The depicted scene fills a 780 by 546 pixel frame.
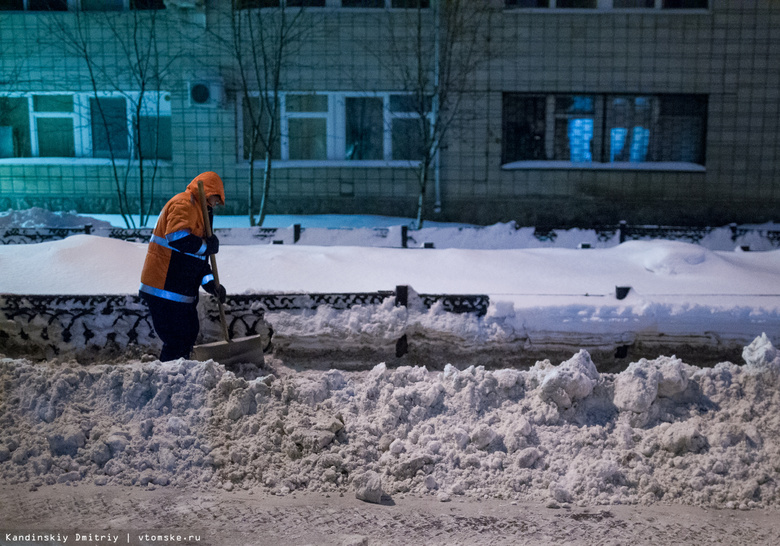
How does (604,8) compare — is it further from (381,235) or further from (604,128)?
(381,235)

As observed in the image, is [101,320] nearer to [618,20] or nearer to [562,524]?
[562,524]

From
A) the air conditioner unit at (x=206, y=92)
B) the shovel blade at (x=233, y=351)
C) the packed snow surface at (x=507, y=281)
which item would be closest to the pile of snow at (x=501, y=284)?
the packed snow surface at (x=507, y=281)

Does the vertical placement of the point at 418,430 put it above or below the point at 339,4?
below

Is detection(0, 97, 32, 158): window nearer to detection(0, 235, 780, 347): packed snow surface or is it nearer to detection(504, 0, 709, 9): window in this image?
detection(0, 235, 780, 347): packed snow surface

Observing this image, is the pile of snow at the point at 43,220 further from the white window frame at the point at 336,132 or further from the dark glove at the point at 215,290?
the dark glove at the point at 215,290

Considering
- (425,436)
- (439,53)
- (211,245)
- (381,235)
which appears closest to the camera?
(425,436)

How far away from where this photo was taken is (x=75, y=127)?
13.1 m

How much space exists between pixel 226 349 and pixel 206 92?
874 cm

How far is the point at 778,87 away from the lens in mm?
12281

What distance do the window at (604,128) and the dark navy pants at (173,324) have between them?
9004mm

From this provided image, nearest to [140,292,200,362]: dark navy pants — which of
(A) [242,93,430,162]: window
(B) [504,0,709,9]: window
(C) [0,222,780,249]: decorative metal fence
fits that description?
(C) [0,222,780,249]: decorative metal fence

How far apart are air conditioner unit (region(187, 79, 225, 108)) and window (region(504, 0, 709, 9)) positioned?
538cm

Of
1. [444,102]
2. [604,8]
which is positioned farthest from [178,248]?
[604,8]

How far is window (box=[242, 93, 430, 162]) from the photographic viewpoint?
41.7 feet
